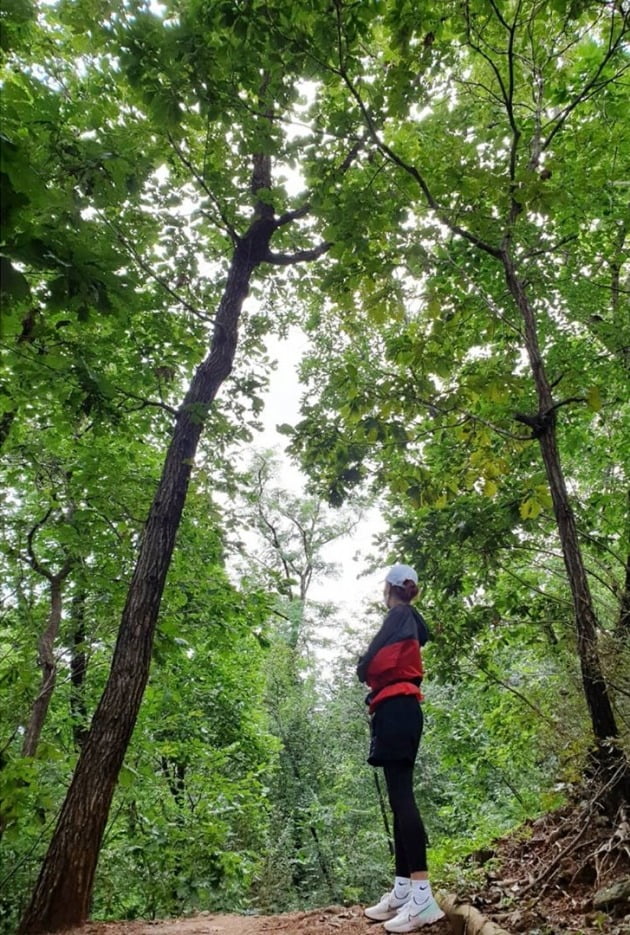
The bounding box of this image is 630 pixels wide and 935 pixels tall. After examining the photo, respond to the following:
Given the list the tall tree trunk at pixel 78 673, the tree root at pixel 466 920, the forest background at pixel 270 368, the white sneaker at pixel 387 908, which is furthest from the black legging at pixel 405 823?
the tall tree trunk at pixel 78 673

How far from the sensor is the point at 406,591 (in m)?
3.44

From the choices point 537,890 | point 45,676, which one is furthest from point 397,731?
point 45,676

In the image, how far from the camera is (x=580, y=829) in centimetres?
287

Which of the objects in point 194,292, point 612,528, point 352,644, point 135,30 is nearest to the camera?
point 135,30

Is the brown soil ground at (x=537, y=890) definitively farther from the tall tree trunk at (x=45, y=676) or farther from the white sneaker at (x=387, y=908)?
the tall tree trunk at (x=45, y=676)

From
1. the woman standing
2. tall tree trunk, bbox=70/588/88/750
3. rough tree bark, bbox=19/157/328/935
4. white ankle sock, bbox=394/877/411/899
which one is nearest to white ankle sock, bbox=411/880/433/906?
the woman standing

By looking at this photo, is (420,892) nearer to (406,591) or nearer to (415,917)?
(415,917)

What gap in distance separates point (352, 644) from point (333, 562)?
469 centimetres

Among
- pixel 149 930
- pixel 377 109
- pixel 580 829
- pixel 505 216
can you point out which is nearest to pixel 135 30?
pixel 377 109

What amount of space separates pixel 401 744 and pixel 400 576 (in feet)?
3.12

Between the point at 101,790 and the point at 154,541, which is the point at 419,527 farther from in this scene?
the point at 101,790

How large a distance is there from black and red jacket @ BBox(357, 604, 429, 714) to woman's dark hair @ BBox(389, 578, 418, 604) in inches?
6.2

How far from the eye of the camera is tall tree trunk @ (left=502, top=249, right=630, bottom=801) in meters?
2.90

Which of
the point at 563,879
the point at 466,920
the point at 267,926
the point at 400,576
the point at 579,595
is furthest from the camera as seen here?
the point at 267,926
